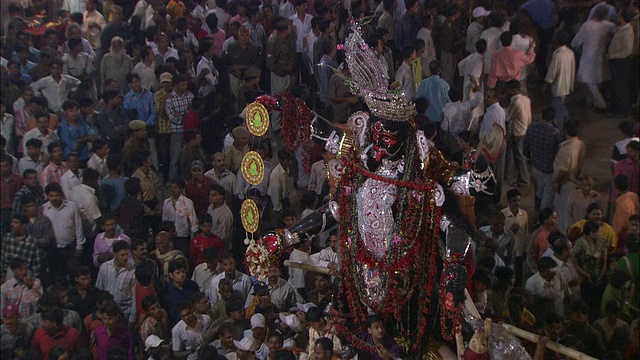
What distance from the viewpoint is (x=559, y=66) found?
7.98 meters

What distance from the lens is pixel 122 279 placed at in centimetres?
823

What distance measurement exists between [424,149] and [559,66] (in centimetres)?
241

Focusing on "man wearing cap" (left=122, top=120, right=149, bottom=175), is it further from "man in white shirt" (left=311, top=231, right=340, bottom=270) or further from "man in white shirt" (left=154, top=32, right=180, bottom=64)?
"man in white shirt" (left=311, top=231, right=340, bottom=270)

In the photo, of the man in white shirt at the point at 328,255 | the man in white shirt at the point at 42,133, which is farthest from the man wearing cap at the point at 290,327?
the man in white shirt at the point at 42,133

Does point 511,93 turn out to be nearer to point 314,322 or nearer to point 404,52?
point 404,52

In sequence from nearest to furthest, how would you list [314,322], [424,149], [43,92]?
[424,149], [314,322], [43,92]

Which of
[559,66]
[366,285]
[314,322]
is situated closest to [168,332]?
[314,322]

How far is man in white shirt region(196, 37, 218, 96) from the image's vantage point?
9.84m

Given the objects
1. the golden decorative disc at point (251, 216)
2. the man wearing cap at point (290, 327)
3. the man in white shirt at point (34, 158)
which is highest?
the man in white shirt at point (34, 158)

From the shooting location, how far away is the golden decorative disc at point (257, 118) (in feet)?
21.8

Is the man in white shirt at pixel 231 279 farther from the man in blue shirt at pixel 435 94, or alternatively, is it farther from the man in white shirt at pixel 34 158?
the man in white shirt at pixel 34 158

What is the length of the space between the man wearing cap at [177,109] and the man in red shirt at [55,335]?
6.68 feet

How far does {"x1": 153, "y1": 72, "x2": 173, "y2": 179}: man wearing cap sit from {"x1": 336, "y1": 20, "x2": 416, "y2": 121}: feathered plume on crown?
3760 millimetres

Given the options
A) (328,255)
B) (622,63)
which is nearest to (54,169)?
(328,255)
